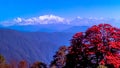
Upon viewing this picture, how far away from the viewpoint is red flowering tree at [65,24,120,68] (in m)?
46.2

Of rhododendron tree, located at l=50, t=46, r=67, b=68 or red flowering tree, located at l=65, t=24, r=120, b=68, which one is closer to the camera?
red flowering tree, located at l=65, t=24, r=120, b=68

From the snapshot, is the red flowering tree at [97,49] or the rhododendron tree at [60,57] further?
the rhododendron tree at [60,57]

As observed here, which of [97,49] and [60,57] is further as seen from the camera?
[60,57]

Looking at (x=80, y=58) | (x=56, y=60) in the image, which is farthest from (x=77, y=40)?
(x=56, y=60)

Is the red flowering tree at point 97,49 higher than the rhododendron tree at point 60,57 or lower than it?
lower

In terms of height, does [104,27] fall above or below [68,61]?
above

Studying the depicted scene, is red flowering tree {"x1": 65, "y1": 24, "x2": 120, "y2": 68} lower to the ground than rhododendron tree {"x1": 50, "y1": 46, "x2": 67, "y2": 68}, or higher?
lower

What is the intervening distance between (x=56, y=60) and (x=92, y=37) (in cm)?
2686

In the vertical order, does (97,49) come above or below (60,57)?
below

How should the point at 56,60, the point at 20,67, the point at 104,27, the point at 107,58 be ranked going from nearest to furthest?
the point at 107,58
the point at 104,27
the point at 56,60
the point at 20,67

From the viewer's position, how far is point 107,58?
4572cm

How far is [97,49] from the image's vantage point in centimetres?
4691

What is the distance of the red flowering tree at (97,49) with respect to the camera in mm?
46250

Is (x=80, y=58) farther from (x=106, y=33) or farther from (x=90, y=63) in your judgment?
(x=106, y=33)
